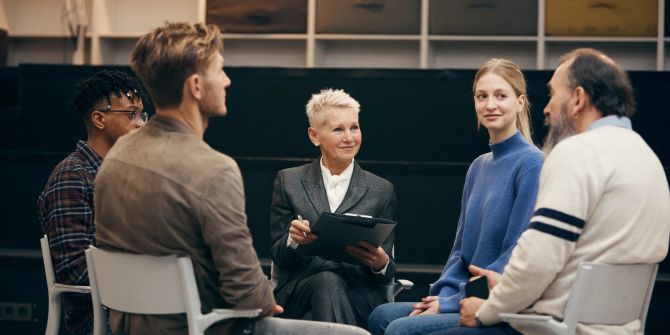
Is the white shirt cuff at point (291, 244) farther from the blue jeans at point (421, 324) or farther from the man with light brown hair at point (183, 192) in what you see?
the man with light brown hair at point (183, 192)

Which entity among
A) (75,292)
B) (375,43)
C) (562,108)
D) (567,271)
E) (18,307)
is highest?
(375,43)

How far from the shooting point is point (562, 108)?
7.97ft

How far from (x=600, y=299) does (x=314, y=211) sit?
1290mm

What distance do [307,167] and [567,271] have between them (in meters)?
1.37

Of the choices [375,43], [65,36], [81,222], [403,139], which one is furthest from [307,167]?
[65,36]

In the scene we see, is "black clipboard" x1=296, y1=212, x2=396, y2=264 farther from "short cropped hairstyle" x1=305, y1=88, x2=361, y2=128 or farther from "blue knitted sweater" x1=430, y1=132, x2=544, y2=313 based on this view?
"short cropped hairstyle" x1=305, y1=88, x2=361, y2=128

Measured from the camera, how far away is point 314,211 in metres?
3.32

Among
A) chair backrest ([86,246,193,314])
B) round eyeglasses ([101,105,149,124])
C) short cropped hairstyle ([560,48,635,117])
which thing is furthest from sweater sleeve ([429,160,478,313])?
round eyeglasses ([101,105,149,124])

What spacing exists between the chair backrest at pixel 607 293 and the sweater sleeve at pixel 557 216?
0.23ft

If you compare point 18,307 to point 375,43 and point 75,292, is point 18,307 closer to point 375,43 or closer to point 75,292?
point 75,292

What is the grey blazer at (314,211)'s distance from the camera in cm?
326

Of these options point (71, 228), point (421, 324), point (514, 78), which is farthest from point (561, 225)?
point (71, 228)

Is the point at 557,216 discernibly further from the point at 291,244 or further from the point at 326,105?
the point at 326,105

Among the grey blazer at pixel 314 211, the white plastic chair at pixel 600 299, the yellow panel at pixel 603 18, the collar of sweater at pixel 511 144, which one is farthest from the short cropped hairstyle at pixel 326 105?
the yellow panel at pixel 603 18
